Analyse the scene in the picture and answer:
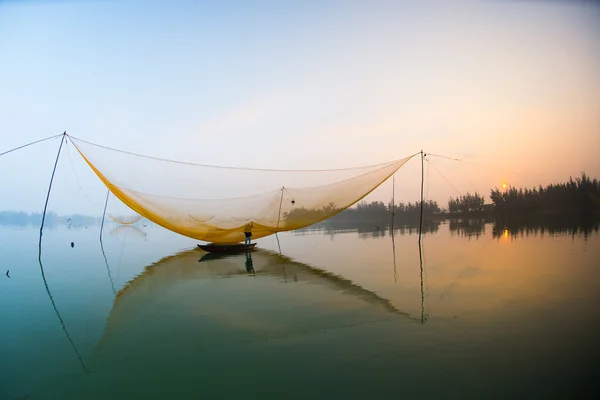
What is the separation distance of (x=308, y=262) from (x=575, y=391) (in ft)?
38.0

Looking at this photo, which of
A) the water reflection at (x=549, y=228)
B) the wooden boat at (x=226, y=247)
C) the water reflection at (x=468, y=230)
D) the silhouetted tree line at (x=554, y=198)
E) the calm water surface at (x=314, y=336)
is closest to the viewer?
the calm water surface at (x=314, y=336)

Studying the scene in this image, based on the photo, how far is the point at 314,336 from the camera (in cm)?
567

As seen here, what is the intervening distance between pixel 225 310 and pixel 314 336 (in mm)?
2594

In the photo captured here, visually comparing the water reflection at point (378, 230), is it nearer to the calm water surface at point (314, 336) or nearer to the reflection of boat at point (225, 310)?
the reflection of boat at point (225, 310)

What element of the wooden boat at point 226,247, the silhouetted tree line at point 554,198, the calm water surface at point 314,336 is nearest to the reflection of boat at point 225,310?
the calm water surface at point 314,336

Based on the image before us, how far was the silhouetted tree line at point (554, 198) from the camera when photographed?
54719 millimetres

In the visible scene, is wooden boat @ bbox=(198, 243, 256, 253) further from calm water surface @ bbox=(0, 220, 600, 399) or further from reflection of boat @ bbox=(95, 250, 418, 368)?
calm water surface @ bbox=(0, 220, 600, 399)

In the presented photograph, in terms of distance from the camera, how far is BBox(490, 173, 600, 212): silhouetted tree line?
180 feet

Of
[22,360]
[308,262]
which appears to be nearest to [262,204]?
[308,262]

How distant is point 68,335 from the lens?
21.1 feet

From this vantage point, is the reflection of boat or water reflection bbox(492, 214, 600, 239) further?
water reflection bbox(492, 214, 600, 239)

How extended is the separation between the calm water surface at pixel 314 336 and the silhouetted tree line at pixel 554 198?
54683 mm

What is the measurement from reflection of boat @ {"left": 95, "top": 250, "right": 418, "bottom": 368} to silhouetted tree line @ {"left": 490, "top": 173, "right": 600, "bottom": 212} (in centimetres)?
5624

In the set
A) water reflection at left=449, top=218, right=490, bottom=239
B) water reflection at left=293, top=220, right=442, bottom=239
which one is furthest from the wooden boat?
water reflection at left=449, top=218, right=490, bottom=239
